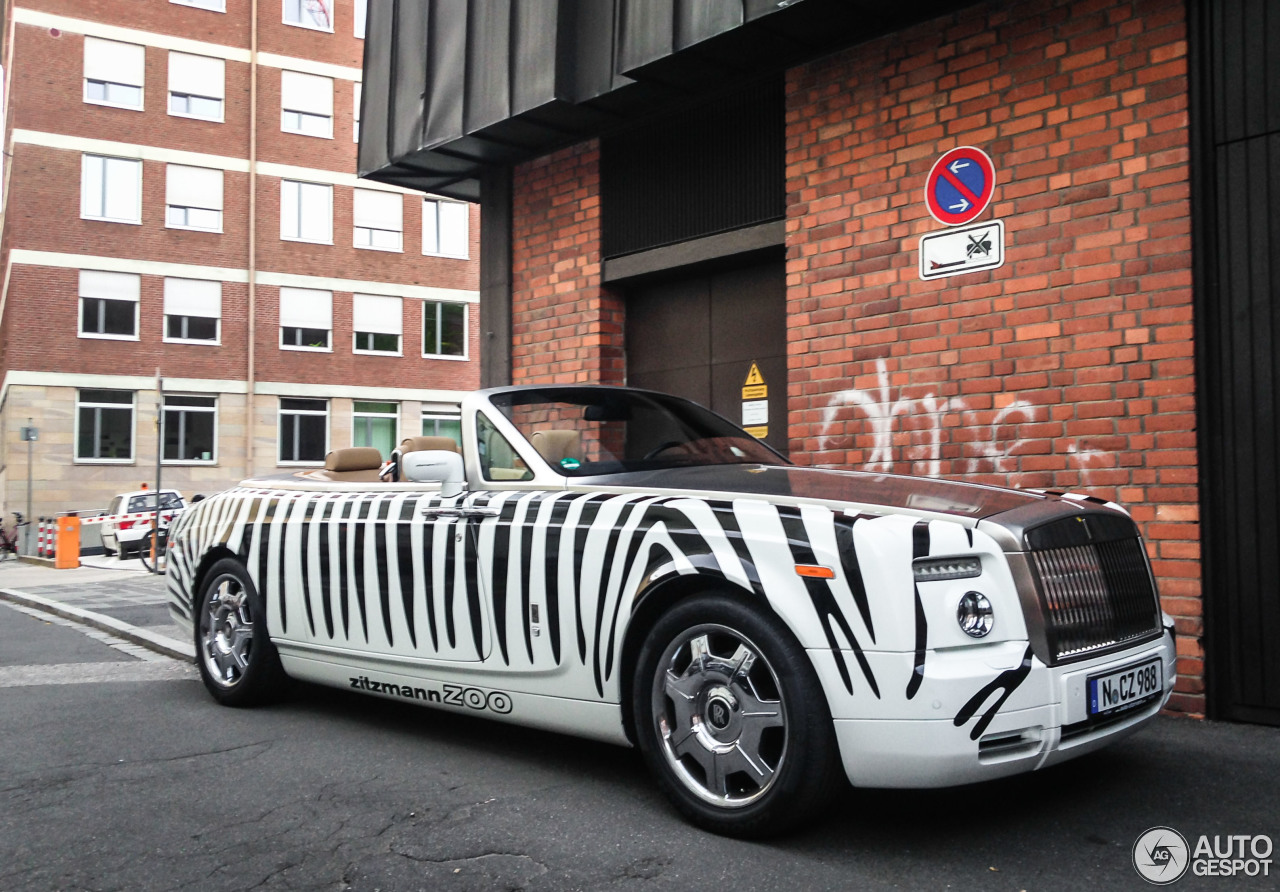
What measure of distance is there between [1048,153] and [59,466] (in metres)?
30.9

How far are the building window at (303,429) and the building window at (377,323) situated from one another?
2.43 m

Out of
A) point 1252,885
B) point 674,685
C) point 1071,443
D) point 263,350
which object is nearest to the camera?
point 1252,885

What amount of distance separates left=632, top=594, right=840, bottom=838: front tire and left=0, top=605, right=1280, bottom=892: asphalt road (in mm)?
142

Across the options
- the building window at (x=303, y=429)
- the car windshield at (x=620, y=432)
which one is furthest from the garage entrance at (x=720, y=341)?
the building window at (x=303, y=429)

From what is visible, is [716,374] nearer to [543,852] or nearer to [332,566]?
[332,566]

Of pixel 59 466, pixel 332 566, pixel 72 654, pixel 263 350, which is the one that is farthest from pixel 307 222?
pixel 332 566

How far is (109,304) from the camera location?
31.6 metres

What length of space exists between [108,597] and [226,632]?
8.37m

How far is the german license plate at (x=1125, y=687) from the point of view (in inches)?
133

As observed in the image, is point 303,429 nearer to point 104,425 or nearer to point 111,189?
point 104,425

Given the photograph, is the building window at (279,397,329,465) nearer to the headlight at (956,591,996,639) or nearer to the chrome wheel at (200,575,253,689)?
the chrome wheel at (200,575,253,689)

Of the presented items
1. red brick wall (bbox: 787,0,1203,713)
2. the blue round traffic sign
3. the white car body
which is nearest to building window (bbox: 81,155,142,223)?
the white car body

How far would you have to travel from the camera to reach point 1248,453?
203 inches

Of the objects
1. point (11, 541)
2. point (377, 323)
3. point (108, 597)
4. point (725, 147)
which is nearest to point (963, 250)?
point (725, 147)
